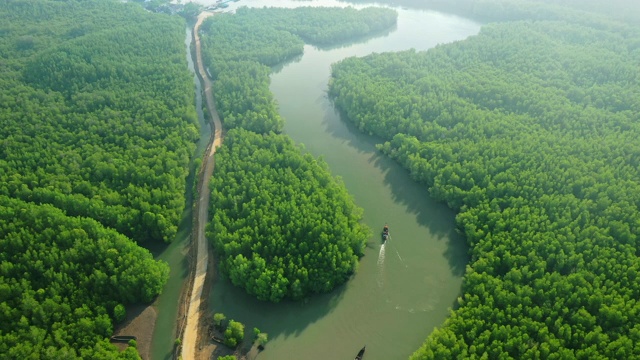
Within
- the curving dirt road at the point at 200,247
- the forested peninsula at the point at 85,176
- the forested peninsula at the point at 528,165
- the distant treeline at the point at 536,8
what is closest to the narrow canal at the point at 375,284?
the curving dirt road at the point at 200,247

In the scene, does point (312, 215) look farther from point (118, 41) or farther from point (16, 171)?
point (118, 41)

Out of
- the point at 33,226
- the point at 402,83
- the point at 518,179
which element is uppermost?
the point at 402,83

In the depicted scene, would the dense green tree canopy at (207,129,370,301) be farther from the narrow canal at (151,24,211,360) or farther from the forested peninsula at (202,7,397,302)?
the narrow canal at (151,24,211,360)

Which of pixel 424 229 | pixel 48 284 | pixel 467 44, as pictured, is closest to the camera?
pixel 48 284

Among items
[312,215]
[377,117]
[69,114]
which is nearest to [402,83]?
[377,117]

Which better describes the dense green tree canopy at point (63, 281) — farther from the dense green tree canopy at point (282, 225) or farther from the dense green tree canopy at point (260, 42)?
the dense green tree canopy at point (260, 42)

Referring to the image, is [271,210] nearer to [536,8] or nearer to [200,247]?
[200,247]
